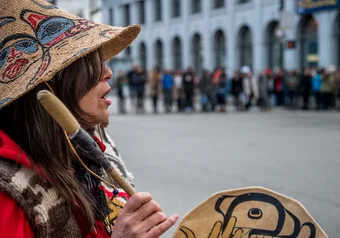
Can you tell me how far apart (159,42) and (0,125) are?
129 ft

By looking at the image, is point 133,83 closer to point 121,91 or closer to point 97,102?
point 121,91

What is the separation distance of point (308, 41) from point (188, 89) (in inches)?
349

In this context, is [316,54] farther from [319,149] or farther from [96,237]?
[96,237]

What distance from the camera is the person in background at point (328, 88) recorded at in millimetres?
18141

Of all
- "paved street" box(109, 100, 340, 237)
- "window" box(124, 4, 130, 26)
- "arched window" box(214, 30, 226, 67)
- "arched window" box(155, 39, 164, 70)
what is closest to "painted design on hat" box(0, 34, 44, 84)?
"paved street" box(109, 100, 340, 237)

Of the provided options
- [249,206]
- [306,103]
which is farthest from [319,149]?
[306,103]

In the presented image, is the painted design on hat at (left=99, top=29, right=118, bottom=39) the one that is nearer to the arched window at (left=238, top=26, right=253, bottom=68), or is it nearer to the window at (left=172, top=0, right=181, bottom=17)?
the arched window at (left=238, top=26, right=253, bottom=68)

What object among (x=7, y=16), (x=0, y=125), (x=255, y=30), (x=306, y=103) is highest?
(x=255, y=30)

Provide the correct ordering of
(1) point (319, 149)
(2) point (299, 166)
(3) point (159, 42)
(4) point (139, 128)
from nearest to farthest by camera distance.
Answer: (2) point (299, 166) → (1) point (319, 149) → (4) point (139, 128) → (3) point (159, 42)

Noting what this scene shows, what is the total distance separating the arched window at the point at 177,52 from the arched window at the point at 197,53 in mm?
1949

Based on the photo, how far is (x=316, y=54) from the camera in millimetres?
25031

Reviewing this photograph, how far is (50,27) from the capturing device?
5.19 feet

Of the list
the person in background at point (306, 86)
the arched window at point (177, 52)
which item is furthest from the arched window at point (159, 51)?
the person in background at point (306, 86)

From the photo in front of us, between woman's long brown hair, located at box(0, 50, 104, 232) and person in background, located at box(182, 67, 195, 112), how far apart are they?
57.6 feet
